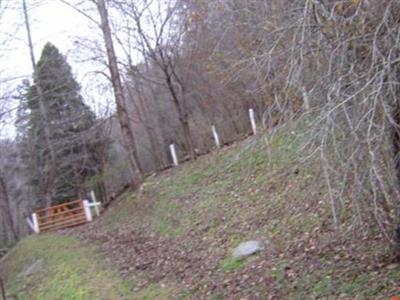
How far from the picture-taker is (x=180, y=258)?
10.7m

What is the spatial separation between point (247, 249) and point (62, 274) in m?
4.90

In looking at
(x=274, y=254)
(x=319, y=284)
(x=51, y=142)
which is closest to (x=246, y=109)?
(x=51, y=142)

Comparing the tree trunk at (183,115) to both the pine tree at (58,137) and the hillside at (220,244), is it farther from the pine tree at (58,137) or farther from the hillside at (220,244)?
the pine tree at (58,137)

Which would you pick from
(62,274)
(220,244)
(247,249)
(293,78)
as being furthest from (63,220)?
(293,78)

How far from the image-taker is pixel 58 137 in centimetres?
2381

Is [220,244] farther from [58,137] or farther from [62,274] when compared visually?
[58,137]

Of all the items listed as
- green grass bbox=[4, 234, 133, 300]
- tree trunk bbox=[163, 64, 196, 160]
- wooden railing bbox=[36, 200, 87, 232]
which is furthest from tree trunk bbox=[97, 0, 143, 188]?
green grass bbox=[4, 234, 133, 300]

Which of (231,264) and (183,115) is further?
(183,115)

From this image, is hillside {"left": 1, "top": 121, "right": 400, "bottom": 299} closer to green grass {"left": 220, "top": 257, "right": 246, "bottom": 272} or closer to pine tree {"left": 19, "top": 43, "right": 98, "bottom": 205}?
green grass {"left": 220, "top": 257, "right": 246, "bottom": 272}

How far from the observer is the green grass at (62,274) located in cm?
1062

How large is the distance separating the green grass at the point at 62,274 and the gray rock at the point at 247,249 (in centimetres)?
190

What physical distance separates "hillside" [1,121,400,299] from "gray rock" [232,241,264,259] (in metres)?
0.12

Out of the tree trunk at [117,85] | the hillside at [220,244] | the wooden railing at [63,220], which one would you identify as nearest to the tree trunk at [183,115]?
the hillside at [220,244]

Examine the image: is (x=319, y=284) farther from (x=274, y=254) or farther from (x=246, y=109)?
(x=246, y=109)
